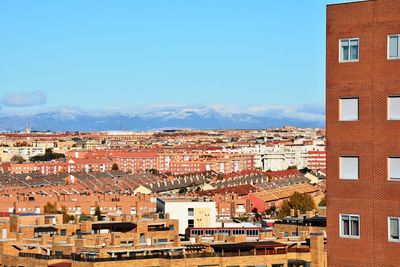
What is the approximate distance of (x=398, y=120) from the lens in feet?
51.7

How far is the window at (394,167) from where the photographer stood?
15.8m

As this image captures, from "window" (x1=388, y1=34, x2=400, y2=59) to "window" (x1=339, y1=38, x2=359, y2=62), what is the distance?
0.49 metres

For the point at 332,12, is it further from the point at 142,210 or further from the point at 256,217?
the point at 142,210

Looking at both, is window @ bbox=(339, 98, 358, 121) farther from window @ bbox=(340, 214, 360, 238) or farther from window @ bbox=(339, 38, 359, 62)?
window @ bbox=(340, 214, 360, 238)

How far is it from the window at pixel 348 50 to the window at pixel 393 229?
2.16m

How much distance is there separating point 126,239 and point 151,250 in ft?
34.2

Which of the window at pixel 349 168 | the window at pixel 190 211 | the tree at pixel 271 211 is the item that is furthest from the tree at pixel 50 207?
the window at pixel 349 168

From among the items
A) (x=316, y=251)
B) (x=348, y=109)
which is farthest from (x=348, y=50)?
(x=316, y=251)

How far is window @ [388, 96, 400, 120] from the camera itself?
15841 millimetres

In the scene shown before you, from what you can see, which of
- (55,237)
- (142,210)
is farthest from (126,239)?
(142,210)

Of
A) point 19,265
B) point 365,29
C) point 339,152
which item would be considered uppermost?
point 365,29

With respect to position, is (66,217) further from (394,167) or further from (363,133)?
(394,167)

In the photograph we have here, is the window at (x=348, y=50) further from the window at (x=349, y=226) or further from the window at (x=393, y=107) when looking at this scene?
the window at (x=349, y=226)

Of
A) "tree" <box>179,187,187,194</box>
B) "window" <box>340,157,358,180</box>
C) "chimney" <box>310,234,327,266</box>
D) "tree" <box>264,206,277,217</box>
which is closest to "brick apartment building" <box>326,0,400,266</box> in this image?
"window" <box>340,157,358,180</box>
